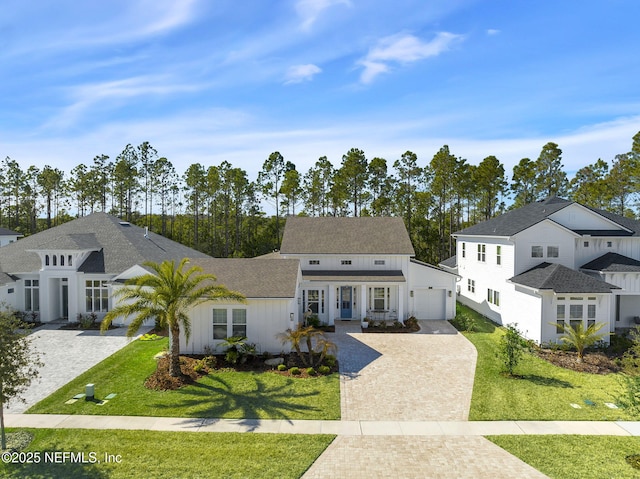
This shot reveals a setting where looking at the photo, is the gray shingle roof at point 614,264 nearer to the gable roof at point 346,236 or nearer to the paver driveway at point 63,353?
the gable roof at point 346,236

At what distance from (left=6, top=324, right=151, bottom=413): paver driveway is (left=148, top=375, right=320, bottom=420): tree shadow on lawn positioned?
16.1 feet

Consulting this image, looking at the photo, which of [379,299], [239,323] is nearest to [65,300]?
[239,323]

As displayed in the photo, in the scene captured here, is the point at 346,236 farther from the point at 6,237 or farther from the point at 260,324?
the point at 6,237

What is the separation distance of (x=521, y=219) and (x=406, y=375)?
608 inches

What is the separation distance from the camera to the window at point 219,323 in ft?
62.8

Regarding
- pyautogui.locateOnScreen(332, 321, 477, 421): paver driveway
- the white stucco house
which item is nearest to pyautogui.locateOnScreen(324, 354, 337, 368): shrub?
pyautogui.locateOnScreen(332, 321, 477, 421): paver driveway

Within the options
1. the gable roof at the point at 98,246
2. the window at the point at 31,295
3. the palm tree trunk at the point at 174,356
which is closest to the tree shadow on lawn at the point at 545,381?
the palm tree trunk at the point at 174,356

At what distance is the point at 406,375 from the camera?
1683 cm

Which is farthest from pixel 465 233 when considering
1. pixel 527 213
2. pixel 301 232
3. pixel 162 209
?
pixel 162 209

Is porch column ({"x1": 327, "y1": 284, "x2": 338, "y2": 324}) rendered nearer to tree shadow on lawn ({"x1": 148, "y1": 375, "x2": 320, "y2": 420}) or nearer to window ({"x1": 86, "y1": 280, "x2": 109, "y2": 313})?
tree shadow on lawn ({"x1": 148, "y1": 375, "x2": 320, "y2": 420})

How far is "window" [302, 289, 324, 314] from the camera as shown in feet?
83.8

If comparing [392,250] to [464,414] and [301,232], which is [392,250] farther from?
[464,414]

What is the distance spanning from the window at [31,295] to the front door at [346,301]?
19.3 metres

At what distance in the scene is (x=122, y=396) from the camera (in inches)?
570
